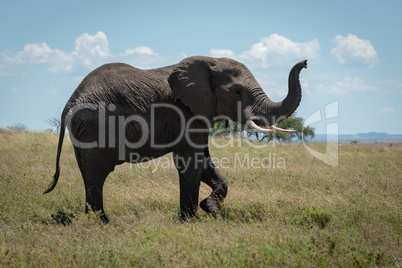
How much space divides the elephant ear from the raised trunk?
1018 mm

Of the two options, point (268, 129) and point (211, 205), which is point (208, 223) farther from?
point (268, 129)

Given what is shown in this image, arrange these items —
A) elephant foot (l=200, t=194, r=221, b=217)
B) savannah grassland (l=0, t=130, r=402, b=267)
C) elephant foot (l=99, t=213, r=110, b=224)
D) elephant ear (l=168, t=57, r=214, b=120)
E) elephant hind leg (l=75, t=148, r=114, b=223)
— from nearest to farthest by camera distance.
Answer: savannah grassland (l=0, t=130, r=402, b=267)
elephant hind leg (l=75, t=148, r=114, b=223)
elephant foot (l=99, t=213, r=110, b=224)
elephant ear (l=168, t=57, r=214, b=120)
elephant foot (l=200, t=194, r=221, b=217)

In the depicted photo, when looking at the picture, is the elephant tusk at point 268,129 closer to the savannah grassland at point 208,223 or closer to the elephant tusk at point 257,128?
the elephant tusk at point 257,128

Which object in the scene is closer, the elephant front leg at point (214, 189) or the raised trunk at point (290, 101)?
the raised trunk at point (290, 101)

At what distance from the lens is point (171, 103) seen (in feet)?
25.1

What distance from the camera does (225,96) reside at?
7.66 meters

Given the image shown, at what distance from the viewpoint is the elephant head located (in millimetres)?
7312

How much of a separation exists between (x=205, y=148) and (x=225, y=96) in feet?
3.53

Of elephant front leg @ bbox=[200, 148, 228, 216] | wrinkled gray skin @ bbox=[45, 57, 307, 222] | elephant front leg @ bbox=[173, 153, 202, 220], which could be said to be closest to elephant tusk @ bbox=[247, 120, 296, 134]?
wrinkled gray skin @ bbox=[45, 57, 307, 222]

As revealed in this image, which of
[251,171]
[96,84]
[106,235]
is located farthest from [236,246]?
[251,171]

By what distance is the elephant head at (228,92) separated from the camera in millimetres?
7312

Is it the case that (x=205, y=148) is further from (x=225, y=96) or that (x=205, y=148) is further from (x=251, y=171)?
(x=251, y=171)

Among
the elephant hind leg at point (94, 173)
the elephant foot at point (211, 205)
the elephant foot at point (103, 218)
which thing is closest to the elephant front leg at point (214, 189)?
the elephant foot at point (211, 205)

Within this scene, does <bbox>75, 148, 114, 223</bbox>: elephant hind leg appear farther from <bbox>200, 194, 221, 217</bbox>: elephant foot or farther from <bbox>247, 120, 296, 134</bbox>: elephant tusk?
<bbox>247, 120, 296, 134</bbox>: elephant tusk
